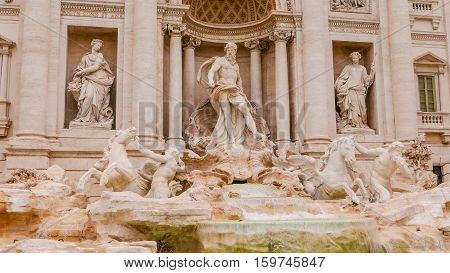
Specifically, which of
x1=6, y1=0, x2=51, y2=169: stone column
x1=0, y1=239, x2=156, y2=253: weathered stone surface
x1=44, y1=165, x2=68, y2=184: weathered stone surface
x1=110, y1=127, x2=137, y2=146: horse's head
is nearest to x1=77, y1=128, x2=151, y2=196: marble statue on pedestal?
x1=110, y1=127, x2=137, y2=146: horse's head

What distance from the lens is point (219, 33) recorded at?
66.5 ft

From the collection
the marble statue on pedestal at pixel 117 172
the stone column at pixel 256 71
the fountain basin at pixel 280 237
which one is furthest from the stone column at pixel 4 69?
the fountain basin at pixel 280 237

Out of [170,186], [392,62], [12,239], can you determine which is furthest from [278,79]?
[12,239]

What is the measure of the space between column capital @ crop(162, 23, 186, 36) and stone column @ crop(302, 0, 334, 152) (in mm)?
4632

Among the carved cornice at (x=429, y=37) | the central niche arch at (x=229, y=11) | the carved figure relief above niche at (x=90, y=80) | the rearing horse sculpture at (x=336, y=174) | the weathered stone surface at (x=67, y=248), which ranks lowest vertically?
the weathered stone surface at (x=67, y=248)

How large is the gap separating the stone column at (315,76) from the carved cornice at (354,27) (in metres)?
0.64

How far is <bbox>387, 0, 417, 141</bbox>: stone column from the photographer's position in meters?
19.0

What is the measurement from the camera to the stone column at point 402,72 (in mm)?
19000

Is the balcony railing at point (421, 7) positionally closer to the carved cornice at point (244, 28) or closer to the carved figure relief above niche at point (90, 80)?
the carved cornice at point (244, 28)

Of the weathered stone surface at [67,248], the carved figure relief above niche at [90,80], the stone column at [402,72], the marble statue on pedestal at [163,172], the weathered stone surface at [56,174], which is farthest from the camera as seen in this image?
the stone column at [402,72]

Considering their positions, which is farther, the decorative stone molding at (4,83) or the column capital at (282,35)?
the column capital at (282,35)

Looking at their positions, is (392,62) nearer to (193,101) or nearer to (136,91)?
(193,101)

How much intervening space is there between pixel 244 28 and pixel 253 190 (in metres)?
Result: 7.96

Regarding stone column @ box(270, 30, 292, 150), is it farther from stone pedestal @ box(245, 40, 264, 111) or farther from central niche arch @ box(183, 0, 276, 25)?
central niche arch @ box(183, 0, 276, 25)
